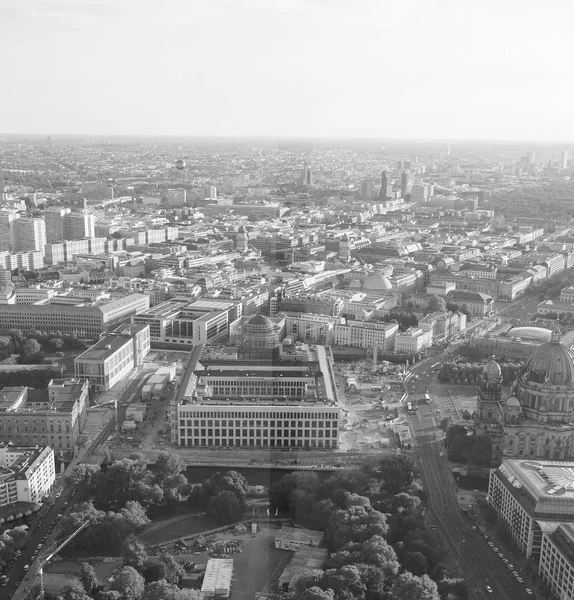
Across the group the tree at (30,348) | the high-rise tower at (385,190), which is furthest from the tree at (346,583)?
the high-rise tower at (385,190)

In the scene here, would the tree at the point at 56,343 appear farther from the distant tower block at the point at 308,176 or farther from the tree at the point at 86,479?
the distant tower block at the point at 308,176

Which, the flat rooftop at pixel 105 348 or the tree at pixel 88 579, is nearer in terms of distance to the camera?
the tree at pixel 88 579

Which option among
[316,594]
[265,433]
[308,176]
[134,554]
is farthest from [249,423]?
[308,176]

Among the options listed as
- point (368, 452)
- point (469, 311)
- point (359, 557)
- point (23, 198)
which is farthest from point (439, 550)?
point (23, 198)

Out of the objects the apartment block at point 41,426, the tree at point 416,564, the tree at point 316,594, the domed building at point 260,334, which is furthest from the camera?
the domed building at point 260,334

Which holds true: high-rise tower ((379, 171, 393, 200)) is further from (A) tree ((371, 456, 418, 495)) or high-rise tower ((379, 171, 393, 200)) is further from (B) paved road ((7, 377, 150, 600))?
(A) tree ((371, 456, 418, 495))
